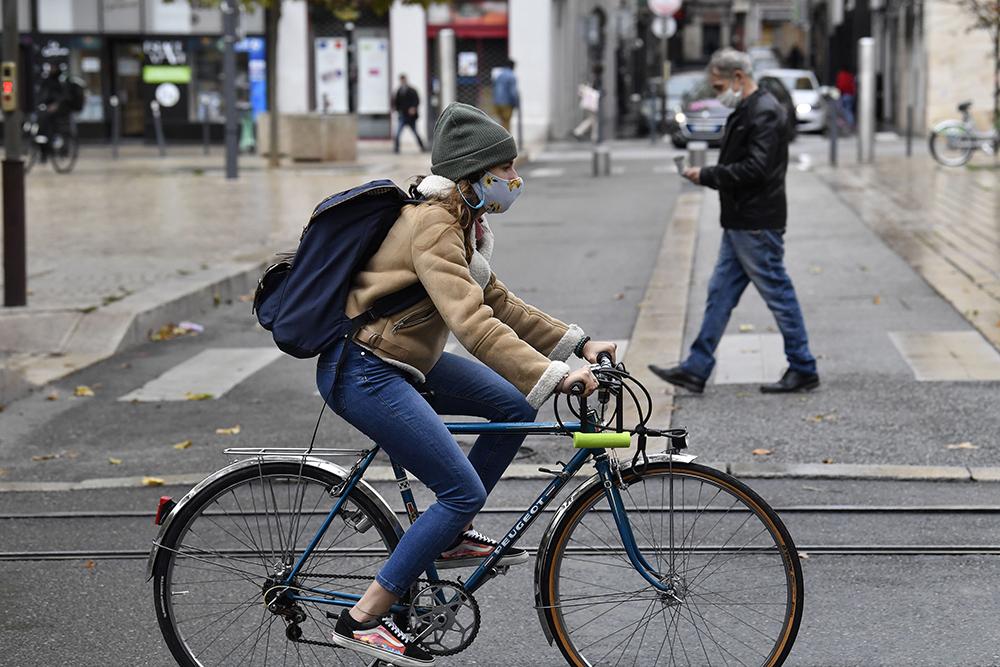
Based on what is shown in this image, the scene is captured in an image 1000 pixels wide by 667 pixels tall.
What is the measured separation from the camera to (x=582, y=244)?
15.9 metres

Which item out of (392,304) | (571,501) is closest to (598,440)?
(571,501)

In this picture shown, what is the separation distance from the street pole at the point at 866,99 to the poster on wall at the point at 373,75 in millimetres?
14456

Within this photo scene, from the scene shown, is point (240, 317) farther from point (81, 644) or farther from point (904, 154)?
point (904, 154)

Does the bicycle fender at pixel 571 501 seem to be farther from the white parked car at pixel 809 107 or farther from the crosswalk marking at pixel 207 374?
the white parked car at pixel 809 107

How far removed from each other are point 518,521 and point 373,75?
35.1m

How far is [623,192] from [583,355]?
18.4 meters

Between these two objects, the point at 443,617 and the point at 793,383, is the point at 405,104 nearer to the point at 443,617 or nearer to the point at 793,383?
the point at 793,383

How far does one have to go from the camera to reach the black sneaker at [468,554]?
4156mm

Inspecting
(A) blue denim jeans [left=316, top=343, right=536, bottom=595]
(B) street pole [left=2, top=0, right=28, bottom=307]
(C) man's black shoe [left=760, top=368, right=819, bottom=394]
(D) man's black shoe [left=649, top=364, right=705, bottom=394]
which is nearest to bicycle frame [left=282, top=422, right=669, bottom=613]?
(A) blue denim jeans [left=316, top=343, right=536, bottom=595]

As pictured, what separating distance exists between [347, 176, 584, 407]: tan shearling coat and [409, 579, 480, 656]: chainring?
55cm

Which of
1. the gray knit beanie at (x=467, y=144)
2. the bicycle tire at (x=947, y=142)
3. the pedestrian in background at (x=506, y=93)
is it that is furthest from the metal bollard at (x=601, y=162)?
the gray knit beanie at (x=467, y=144)

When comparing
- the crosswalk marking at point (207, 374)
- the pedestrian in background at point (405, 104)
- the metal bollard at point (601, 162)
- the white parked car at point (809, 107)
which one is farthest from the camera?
the white parked car at point (809, 107)

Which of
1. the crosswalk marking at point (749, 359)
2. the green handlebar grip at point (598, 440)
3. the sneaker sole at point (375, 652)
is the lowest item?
the crosswalk marking at point (749, 359)

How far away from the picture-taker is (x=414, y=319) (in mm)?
3990
